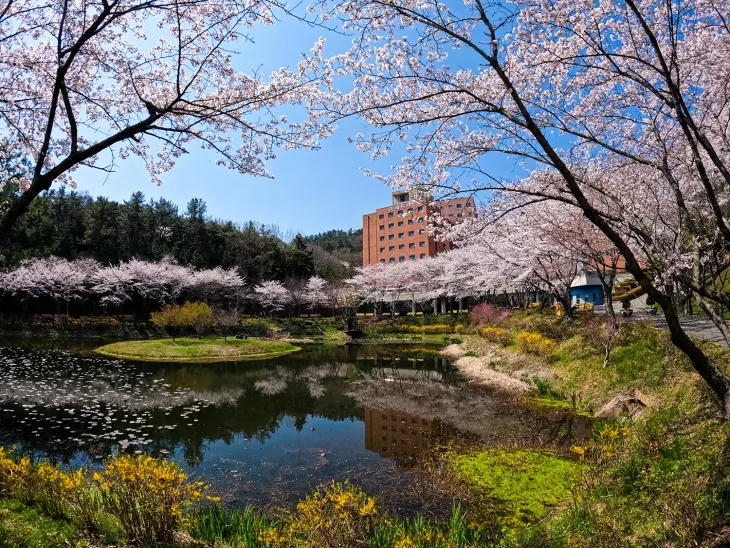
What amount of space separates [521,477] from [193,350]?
Result: 21.4 m

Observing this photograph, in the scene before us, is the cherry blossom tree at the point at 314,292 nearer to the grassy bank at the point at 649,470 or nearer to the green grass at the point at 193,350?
the green grass at the point at 193,350

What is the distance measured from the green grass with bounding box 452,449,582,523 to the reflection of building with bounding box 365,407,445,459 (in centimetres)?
129

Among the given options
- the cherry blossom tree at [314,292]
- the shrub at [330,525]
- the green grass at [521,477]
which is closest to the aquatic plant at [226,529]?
the shrub at [330,525]

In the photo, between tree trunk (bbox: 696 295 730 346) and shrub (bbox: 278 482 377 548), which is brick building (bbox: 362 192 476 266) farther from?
shrub (bbox: 278 482 377 548)

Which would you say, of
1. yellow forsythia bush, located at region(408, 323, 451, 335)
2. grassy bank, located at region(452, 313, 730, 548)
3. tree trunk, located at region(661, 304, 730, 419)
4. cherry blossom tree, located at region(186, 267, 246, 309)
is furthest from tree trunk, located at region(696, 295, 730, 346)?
cherry blossom tree, located at region(186, 267, 246, 309)

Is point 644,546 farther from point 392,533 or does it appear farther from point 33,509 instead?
point 33,509

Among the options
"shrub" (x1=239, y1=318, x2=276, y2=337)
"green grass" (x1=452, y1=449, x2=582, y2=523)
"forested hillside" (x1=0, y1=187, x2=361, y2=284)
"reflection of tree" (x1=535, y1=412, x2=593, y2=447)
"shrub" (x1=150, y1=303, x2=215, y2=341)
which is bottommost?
"reflection of tree" (x1=535, y1=412, x2=593, y2=447)

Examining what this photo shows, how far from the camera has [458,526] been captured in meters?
4.54

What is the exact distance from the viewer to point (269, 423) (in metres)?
10.9

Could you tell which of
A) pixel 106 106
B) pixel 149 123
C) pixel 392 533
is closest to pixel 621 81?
pixel 149 123

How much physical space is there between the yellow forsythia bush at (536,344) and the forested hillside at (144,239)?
35289mm

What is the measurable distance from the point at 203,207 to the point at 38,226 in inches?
697

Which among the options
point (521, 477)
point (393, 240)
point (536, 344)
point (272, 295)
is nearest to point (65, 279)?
point (272, 295)

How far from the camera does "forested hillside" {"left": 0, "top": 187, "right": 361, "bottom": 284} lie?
130ft
